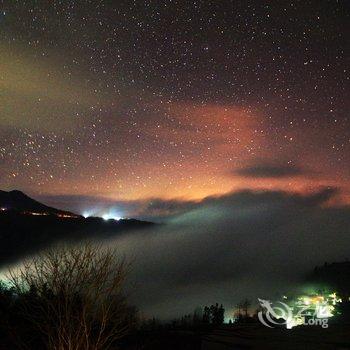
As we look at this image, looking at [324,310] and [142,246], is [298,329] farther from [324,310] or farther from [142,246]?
[142,246]

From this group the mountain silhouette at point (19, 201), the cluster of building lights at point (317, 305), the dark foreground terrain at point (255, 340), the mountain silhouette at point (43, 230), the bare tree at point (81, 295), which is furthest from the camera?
the mountain silhouette at point (19, 201)

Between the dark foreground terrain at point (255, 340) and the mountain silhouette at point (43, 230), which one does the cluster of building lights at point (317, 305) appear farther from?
the mountain silhouette at point (43, 230)

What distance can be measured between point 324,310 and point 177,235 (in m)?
146

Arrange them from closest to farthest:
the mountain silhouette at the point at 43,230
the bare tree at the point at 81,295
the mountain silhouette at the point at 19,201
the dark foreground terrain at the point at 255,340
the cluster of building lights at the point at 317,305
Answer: the bare tree at the point at 81,295 → the dark foreground terrain at the point at 255,340 → the cluster of building lights at the point at 317,305 → the mountain silhouette at the point at 43,230 → the mountain silhouette at the point at 19,201

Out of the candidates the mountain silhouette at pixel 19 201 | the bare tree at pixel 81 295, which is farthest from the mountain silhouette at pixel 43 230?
the bare tree at pixel 81 295

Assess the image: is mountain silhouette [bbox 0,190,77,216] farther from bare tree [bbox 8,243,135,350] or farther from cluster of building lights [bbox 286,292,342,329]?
bare tree [bbox 8,243,135,350]

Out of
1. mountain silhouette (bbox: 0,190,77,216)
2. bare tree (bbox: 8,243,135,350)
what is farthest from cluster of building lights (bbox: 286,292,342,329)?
mountain silhouette (bbox: 0,190,77,216)

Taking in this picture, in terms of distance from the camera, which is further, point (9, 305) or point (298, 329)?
point (298, 329)

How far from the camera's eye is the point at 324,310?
142 ft

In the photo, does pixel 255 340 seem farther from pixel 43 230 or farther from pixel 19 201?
pixel 19 201

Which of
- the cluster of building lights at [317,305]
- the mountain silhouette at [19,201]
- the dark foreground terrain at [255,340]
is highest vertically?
the mountain silhouette at [19,201]

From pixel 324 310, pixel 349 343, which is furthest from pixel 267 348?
pixel 324 310

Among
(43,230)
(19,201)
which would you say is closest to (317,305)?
(43,230)

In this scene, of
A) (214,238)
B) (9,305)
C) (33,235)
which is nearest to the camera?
(9,305)
